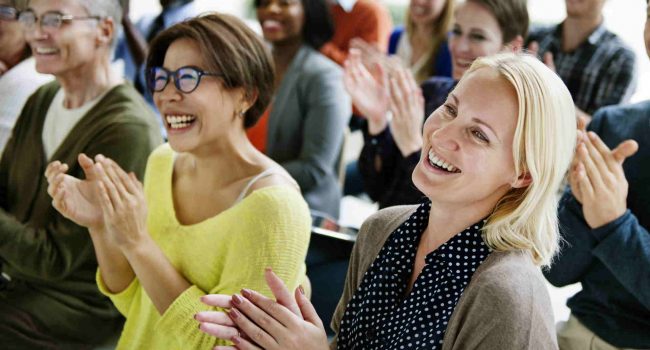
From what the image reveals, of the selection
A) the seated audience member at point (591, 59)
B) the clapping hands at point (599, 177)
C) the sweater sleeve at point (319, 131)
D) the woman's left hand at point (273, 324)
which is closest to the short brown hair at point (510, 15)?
the seated audience member at point (591, 59)

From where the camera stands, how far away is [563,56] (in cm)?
295

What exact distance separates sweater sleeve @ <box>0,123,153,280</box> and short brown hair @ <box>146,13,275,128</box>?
0.91 feet

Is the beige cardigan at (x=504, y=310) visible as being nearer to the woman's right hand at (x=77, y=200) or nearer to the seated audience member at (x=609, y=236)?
the seated audience member at (x=609, y=236)

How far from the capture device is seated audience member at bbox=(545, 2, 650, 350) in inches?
57.1

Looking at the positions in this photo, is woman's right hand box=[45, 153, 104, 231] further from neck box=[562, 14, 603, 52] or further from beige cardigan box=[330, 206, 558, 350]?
neck box=[562, 14, 603, 52]

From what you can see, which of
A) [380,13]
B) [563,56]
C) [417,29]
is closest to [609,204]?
[563,56]

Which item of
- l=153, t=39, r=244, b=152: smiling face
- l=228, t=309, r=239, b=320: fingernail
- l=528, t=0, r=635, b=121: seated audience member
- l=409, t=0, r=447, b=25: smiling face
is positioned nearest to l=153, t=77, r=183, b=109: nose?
l=153, t=39, r=244, b=152: smiling face

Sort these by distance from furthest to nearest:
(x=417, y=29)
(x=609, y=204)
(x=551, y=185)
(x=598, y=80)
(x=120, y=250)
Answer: (x=417, y=29)
(x=598, y=80)
(x=120, y=250)
(x=609, y=204)
(x=551, y=185)

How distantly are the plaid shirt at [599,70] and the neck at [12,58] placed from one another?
1821mm

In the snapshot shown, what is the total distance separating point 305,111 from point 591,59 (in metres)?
1.02

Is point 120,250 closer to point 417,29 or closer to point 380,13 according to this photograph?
point 417,29

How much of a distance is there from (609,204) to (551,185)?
387 millimetres

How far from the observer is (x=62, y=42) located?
200 cm

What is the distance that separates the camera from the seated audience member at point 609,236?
4.76 ft
